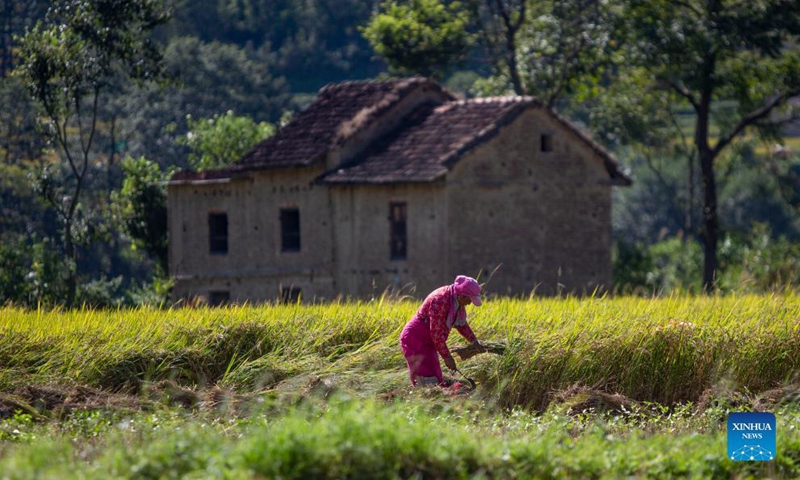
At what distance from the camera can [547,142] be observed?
26.8 meters

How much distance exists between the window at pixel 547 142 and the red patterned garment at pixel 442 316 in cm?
1472

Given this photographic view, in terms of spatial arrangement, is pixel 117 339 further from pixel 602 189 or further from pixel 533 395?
pixel 602 189

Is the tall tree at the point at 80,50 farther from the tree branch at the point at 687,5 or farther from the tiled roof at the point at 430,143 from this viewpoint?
the tree branch at the point at 687,5

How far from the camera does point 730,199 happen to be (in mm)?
61281

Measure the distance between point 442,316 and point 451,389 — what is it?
2.17 feet

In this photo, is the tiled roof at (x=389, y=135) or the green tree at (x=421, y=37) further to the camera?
the green tree at (x=421, y=37)

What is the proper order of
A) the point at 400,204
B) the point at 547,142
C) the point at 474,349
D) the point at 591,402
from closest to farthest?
1. the point at 474,349
2. the point at 591,402
3. the point at 400,204
4. the point at 547,142

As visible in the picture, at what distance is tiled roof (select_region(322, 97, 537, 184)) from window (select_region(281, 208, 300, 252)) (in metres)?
1.53

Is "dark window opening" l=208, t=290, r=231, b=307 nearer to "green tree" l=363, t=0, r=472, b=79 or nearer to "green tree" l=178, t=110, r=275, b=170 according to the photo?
"green tree" l=178, t=110, r=275, b=170

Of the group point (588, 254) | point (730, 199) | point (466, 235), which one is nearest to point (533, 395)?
point (466, 235)

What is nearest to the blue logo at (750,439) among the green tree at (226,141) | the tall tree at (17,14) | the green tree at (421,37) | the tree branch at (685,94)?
the tree branch at (685,94)

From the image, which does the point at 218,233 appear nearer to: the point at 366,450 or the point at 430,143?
the point at 430,143

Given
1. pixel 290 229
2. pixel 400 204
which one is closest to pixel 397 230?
pixel 400 204

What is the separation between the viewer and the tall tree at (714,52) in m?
29.0
